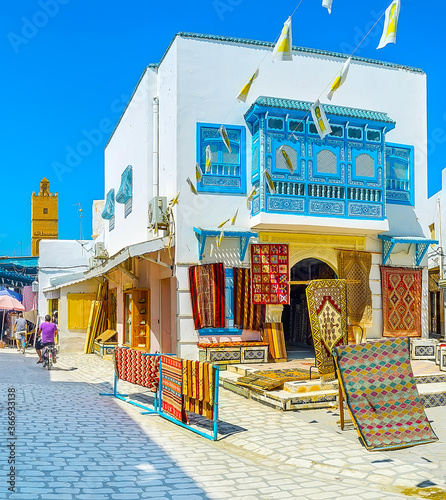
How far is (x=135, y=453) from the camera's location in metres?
6.43

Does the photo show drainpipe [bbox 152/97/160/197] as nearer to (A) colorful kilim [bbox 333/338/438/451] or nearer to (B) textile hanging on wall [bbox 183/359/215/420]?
(B) textile hanging on wall [bbox 183/359/215/420]

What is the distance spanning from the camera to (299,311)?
676 inches

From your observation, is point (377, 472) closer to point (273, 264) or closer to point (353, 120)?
point (273, 264)

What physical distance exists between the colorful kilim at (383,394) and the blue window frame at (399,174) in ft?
25.2

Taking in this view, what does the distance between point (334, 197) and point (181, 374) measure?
21.8ft

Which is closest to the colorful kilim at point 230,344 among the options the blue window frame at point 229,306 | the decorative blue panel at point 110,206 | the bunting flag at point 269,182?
the blue window frame at point 229,306

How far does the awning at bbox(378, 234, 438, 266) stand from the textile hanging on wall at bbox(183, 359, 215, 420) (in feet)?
25.0

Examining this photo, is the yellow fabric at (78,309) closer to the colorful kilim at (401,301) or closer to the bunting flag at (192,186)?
the bunting flag at (192,186)

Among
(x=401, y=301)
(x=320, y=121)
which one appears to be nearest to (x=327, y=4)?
(x=320, y=121)

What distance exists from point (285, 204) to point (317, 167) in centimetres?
121

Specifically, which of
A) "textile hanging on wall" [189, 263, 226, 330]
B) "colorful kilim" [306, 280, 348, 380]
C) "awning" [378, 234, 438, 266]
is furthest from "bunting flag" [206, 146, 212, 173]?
"awning" [378, 234, 438, 266]

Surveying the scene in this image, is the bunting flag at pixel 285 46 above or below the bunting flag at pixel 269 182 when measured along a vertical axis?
above

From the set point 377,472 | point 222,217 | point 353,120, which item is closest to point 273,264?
point 222,217

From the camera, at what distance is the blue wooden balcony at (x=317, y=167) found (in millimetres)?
12211
